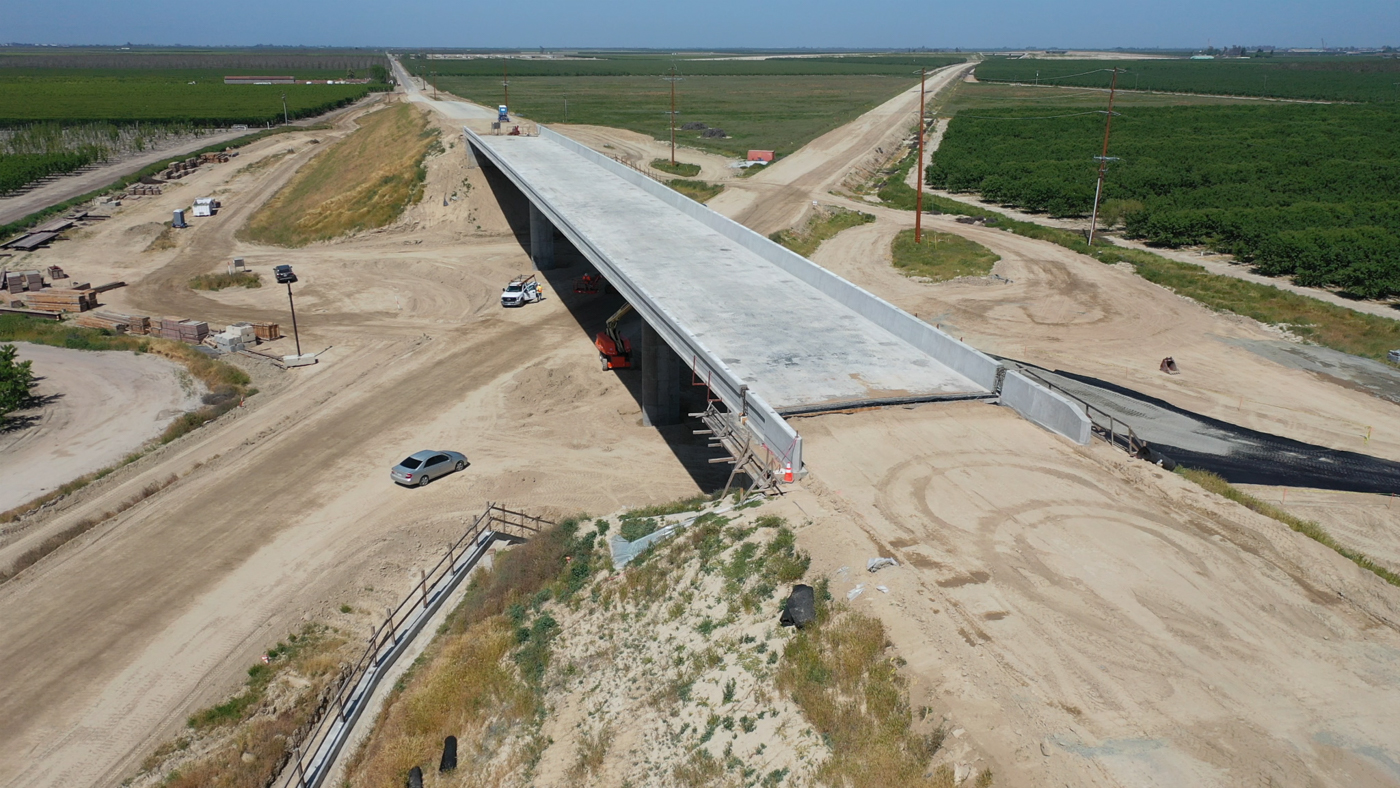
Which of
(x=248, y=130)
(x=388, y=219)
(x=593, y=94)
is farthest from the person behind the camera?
(x=593, y=94)

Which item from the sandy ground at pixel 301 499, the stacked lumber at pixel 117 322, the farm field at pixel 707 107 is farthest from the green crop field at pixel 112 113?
the sandy ground at pixel 301 499

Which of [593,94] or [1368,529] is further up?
[593,94]

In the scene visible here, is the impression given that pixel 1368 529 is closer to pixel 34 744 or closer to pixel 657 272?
pixel 657 272

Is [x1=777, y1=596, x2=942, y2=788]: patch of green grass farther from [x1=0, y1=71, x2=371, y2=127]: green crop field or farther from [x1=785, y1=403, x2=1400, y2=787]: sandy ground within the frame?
[x1=0, y1=71, x2=371, y2=127]: green crop field

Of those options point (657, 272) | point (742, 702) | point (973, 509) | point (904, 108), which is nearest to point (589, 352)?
point (657, 272)

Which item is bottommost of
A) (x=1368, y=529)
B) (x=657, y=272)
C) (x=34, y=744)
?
(x=34, y=744)

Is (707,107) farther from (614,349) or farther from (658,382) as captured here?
(658,382)

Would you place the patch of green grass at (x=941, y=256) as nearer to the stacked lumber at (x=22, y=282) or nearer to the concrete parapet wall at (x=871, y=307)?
the concrete parapet wall at (x=871, y=307)
